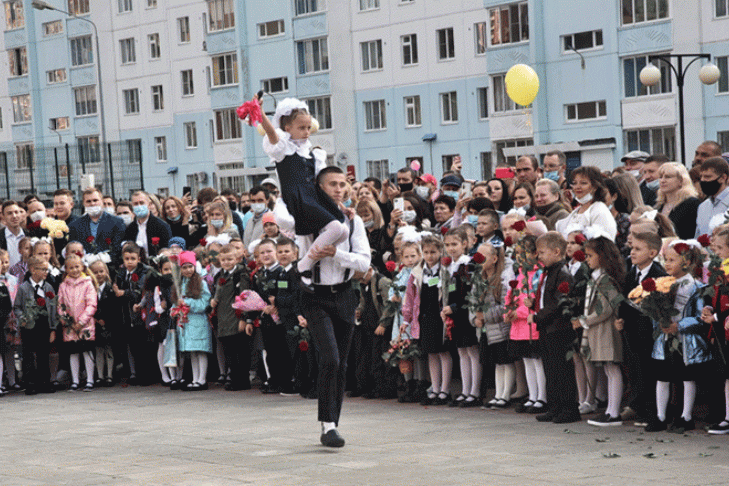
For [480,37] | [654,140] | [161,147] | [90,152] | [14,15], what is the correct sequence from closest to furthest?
1. [90,152]
2. [654,140]
3. [480,37]
4. [161,147]
5. [14,15]

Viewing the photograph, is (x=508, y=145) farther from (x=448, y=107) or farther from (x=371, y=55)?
(x=371, y=55)

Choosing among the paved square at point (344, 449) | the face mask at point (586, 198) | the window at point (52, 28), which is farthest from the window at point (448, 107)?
the face mask at point (586, 198)

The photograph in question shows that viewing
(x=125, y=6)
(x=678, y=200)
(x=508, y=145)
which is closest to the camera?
(x=678, y=200)

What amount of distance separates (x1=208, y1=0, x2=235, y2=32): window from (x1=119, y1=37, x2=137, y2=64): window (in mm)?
6756

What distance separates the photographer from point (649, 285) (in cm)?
959

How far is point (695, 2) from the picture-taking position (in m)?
44.6

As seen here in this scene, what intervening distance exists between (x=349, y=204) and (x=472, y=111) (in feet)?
128

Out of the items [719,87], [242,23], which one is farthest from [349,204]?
[242,23]

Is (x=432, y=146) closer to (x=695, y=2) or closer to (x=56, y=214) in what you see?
(x=695, y=2)

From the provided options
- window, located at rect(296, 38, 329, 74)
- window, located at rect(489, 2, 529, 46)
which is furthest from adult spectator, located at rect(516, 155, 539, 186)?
window, located at rect(296, 38, 329, 74)

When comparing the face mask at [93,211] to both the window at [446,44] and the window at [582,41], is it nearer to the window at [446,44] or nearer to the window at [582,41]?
the window at [582,41]

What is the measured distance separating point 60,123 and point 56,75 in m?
2.83

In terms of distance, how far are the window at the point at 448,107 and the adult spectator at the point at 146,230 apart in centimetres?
3815

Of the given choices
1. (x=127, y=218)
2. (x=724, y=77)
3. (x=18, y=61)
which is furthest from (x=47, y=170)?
(x=18, y=61)
